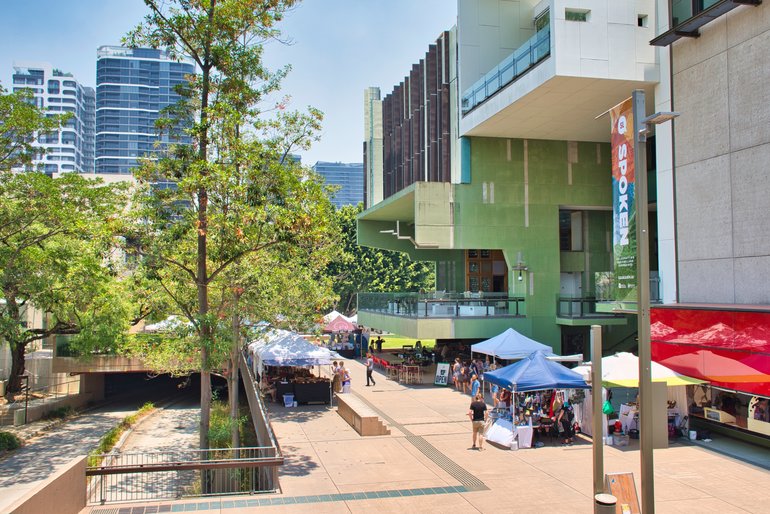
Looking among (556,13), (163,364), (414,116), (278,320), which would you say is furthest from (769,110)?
(414,116)

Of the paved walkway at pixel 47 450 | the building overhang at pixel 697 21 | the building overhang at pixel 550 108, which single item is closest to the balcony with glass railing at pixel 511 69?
the building overhang at pixel 550 108

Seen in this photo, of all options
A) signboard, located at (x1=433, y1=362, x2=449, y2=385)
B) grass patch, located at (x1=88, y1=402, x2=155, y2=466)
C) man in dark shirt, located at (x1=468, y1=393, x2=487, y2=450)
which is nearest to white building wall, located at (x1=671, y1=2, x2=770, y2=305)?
man in dark shirt, located at (x1=468, y1=393, x2=487, y2=450)

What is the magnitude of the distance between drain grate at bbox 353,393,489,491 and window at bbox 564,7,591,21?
50.9ft

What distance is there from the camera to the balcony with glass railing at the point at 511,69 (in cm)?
2417

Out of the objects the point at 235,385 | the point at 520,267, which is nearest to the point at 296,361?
the point at 235,385

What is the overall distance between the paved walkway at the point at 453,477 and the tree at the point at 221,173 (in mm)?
3985

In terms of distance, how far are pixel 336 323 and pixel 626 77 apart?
77.5ft

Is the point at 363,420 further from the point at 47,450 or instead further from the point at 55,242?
the point at 55,242

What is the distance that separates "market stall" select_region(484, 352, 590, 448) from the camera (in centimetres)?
1692

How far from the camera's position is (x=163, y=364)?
66.2 feet

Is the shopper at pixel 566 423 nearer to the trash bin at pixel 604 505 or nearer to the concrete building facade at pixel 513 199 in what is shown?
the trash bin at pixel 604 505

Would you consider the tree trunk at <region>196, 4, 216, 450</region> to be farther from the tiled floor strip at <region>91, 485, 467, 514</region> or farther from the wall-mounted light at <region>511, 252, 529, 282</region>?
the wall-mounted light at <region>511, 252, 529, 282</region>

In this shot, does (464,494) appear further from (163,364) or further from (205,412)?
(163,364)

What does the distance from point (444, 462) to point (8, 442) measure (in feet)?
62.9
